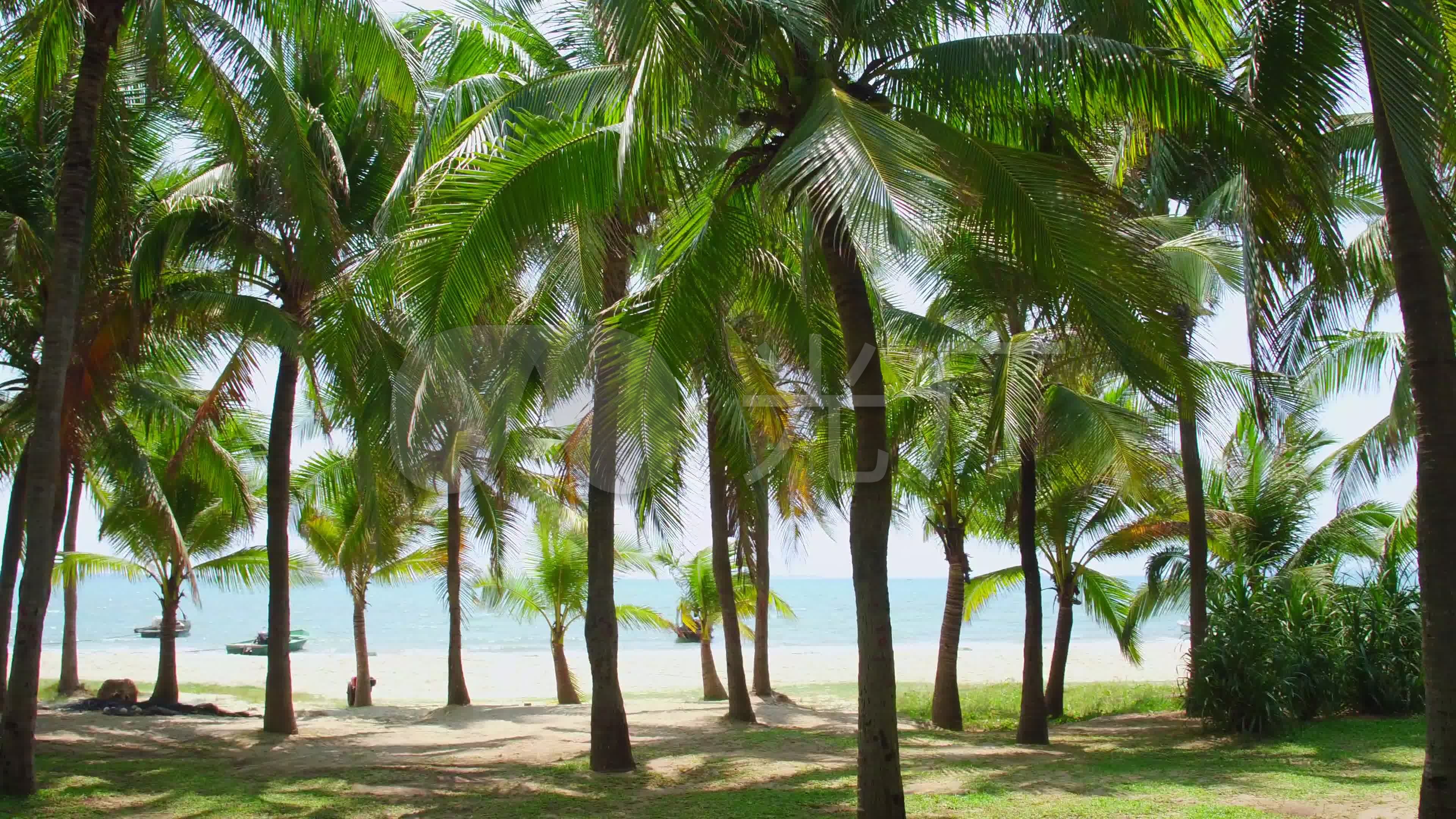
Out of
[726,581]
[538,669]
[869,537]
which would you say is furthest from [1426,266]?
[538,669]

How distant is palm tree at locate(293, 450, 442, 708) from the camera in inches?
733

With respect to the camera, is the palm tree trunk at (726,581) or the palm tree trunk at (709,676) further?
the palm tree trunk at (709,676)

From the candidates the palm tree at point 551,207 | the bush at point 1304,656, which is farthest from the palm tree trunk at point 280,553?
the bush at point 1304,656

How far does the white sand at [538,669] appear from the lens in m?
33.0

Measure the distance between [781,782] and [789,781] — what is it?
0.26 feet

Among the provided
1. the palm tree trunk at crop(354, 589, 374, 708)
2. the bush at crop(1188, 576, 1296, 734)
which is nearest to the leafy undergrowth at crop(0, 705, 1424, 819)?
the bush at crop(1188, 576, 1296, 734)

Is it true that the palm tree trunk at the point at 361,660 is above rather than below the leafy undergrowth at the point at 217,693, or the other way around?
above

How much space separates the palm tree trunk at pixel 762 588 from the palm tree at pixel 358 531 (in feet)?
18.8

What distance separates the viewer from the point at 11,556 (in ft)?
37.6

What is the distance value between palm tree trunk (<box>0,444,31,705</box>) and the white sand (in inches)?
473

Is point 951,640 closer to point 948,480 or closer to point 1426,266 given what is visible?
point 948,480

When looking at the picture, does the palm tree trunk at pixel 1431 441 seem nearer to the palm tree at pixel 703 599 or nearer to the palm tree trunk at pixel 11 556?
the palm tree trunk at pixel 11 556

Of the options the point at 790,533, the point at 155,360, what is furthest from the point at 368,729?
the point at 790,533

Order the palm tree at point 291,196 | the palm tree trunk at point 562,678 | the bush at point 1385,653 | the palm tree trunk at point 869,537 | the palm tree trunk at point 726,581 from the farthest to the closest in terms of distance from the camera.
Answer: the palm tree trunk at point 562,678
the palm tree trunk at point 726,581
the bush at point 1385,653
the palm tree at point 291,196
the palm tree trunk at point 869,537
